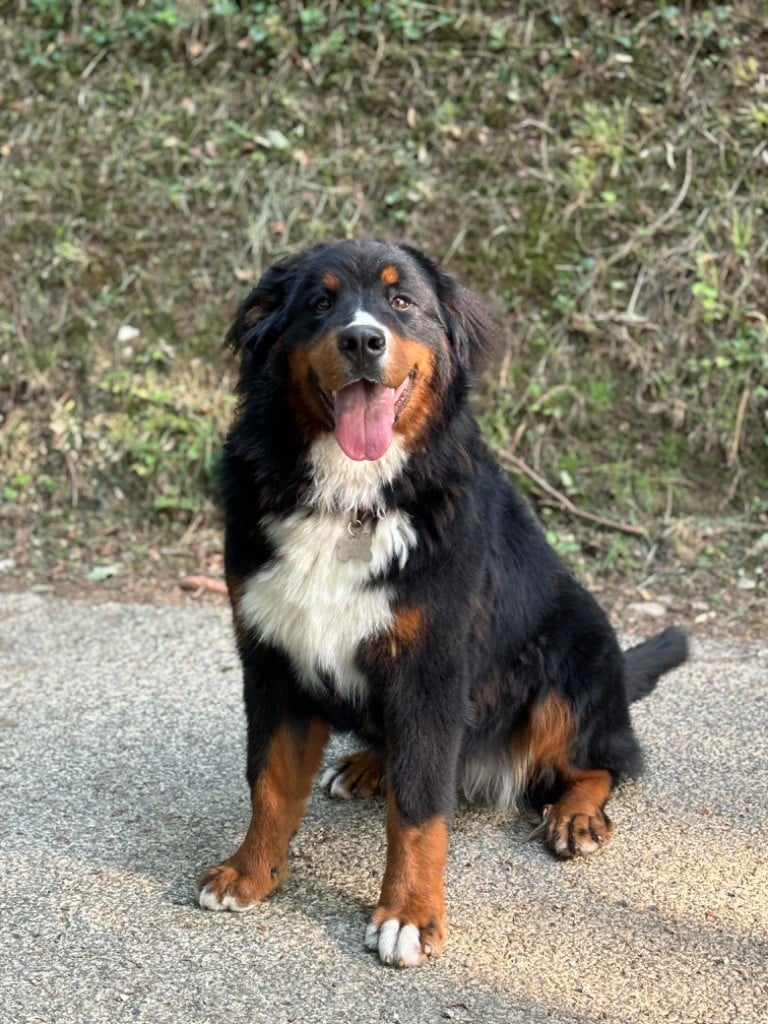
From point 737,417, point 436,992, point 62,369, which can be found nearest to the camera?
point 436,992

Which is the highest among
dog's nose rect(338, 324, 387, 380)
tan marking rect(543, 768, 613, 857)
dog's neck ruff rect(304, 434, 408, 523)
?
dog's nose rect(338, 324, 387, 380)

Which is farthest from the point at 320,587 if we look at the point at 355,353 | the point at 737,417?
the point at 737,417

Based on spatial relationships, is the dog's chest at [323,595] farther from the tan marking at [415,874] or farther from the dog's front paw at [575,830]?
the dog's front paw at [575,830]

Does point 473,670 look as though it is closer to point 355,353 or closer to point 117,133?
point 355,353

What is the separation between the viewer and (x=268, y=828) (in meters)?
3.37

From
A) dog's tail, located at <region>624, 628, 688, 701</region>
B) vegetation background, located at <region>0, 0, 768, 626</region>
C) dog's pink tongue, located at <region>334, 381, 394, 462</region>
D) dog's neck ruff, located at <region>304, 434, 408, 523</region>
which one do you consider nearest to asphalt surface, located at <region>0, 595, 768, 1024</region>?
dog's tail, located at <region>624, 628, 688, 701</region>

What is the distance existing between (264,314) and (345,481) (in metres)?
0.56

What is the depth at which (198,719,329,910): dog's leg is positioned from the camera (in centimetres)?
331

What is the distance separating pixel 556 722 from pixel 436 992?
106 cm

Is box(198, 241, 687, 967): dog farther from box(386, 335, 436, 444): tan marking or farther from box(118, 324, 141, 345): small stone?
box(118, 324, 141, 345): small stone

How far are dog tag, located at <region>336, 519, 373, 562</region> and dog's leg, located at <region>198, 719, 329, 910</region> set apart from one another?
51 centimetres

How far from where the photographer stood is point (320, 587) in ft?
10.7

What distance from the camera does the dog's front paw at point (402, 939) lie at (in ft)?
9.95

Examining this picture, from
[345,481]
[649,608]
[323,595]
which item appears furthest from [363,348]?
[649,608]
